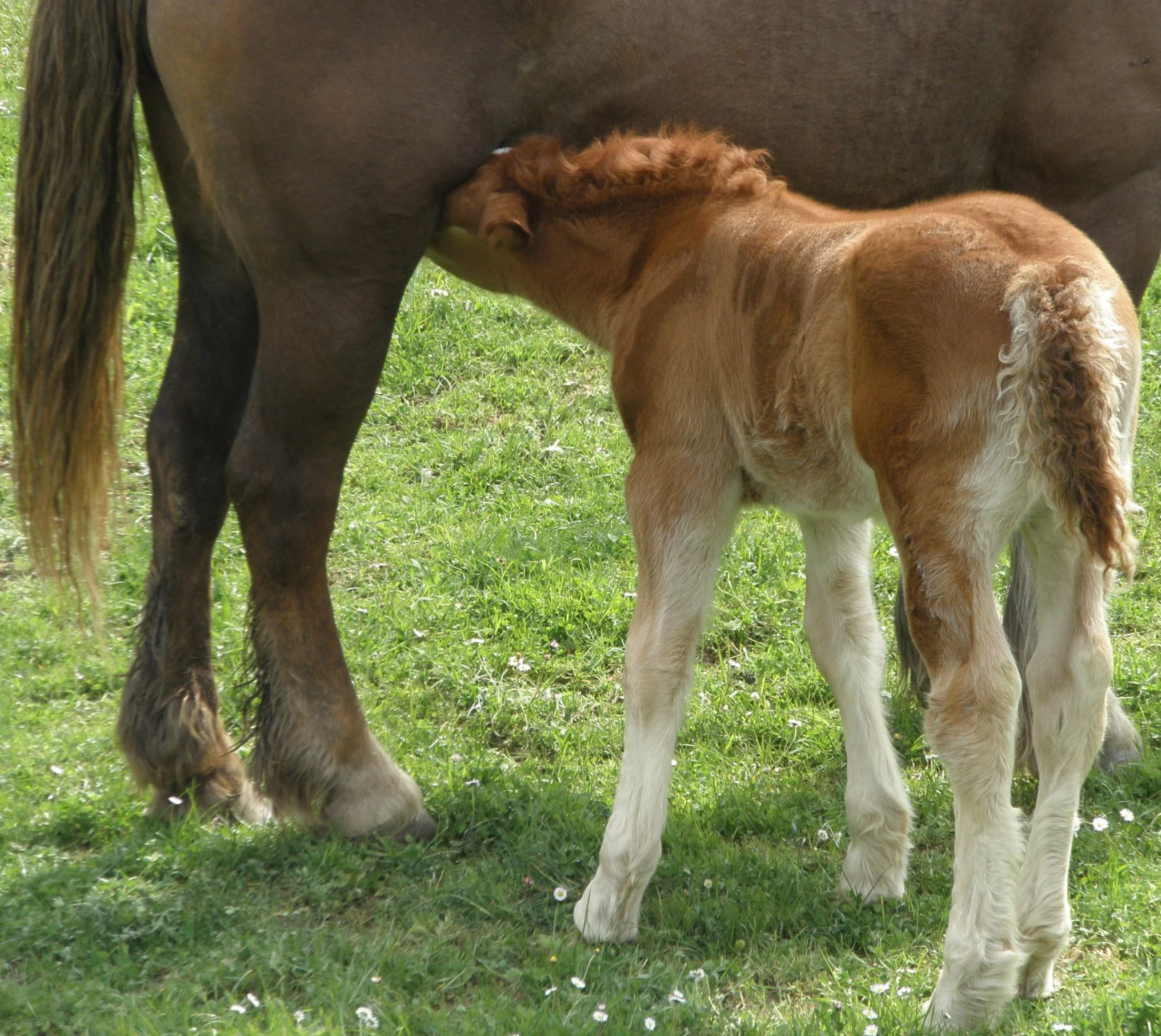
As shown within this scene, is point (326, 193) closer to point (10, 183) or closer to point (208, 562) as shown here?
point (208, 562)

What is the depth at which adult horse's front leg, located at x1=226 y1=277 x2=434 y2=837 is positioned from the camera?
10.3 feet

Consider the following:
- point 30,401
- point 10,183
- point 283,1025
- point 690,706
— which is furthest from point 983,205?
point 10,183

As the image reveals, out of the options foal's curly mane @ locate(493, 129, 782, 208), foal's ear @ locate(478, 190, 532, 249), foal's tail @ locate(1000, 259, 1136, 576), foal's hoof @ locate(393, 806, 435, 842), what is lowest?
foal's hoof @ locate(393, 806, 435, 842)

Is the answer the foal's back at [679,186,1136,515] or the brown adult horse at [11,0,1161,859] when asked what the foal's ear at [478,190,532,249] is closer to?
the brown adult horse at [11,0,1161,859]

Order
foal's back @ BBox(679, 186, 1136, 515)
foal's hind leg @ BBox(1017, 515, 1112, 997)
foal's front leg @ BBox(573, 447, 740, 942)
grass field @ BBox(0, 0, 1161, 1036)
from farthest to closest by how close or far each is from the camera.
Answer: foal's front leg @ BBox(573, 447, 740, 942), grass field @ BBox(0, 0, 1161, 1036), foal's hind leg @ BBox(1017, 515, 1112, 997), foal's back @ BBox(679, 186, 1136, 515)

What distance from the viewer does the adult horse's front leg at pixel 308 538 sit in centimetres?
313

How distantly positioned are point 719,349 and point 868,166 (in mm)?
845

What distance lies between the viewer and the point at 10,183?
700 centimetres

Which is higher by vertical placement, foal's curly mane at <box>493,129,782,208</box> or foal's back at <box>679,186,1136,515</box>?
foal's curly mane at <box>493,129,782,208</box>

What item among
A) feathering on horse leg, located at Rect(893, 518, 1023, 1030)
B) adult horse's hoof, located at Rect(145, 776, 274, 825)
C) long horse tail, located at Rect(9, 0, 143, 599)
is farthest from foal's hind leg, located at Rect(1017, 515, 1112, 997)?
long horse tail, located at Rect(9, 0, 143, 599)

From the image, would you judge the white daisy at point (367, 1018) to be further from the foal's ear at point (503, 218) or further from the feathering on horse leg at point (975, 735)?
the foal's ear at point (503, 218)

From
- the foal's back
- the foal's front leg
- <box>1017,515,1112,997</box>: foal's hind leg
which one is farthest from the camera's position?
the foal's front leg

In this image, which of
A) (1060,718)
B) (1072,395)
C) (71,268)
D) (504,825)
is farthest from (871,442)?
(71,268)

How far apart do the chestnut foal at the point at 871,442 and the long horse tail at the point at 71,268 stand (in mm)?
872
